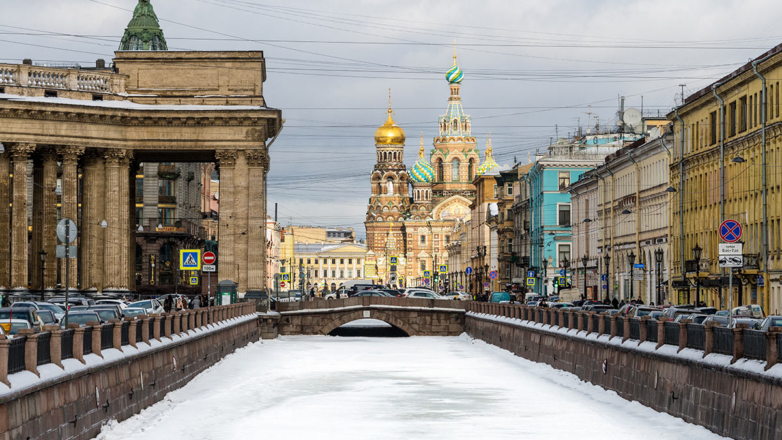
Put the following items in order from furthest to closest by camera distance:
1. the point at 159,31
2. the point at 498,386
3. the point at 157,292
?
the point at 159,31 → the point at 157,292 → the point at 498,386

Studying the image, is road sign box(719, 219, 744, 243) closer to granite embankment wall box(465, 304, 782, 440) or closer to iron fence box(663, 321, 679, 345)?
iron fence box(663, 321, 679, 345)

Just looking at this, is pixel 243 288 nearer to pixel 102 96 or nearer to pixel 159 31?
pixel 102 96

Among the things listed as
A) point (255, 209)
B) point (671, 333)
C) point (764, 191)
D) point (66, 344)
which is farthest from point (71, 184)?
point (66, 344)

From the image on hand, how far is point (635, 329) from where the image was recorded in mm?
36719

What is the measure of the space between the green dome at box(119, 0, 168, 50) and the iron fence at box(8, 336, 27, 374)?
347 feet

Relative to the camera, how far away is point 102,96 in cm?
7738

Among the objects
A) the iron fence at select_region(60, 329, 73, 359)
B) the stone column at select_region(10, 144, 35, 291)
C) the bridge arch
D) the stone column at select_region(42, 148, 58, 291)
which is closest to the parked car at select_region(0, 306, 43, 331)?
the iron fence at select_region(60, 329, 73, 359)

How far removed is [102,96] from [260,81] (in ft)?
28.5

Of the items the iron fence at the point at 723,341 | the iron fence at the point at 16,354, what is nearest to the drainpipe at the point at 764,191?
the iron fence at the point at 723,341

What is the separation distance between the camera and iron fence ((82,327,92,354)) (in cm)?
2822

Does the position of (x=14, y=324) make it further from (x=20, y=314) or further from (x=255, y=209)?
(x=255, y=209)

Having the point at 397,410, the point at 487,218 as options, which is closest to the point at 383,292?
the point at 487,218

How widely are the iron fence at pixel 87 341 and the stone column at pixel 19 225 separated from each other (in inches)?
1880

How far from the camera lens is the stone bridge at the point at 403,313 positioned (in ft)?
297
